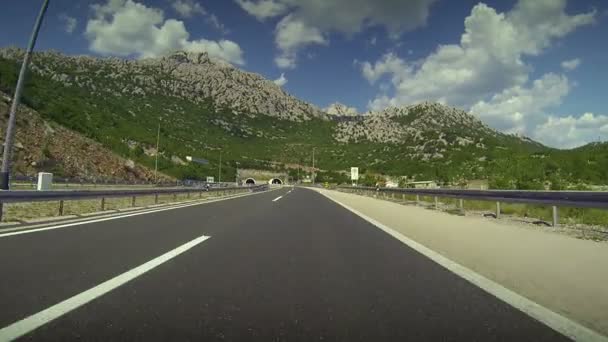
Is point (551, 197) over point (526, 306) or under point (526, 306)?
over

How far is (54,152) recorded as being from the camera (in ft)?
155

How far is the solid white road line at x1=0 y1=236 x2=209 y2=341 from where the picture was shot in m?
3.03

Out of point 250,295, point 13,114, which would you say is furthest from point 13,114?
point 250,295

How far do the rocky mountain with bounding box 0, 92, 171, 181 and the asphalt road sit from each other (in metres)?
41.9

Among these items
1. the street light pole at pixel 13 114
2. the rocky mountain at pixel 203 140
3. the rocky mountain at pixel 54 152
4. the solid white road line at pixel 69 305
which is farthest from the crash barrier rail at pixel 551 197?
the rocky mountain at pixel 203 140

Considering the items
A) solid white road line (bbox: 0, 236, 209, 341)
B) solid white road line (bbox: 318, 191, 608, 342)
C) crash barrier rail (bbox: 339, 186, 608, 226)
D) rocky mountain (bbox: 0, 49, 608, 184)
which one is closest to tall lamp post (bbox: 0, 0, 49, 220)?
solid white road line (bbox: 0, 236, 209, 341)

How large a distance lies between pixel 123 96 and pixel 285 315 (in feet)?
579

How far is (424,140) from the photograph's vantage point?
551ft

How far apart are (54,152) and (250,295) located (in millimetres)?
51133

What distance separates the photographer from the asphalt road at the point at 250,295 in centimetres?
314

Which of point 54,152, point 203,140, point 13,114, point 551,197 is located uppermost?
point 203,140

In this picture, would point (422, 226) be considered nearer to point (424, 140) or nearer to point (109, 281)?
point (109, 281)

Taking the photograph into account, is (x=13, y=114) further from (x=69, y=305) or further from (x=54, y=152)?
(x=54, y=152)

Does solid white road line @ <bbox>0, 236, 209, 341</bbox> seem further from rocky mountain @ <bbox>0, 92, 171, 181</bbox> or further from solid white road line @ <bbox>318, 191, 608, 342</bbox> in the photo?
rocky mountain @ <bbox>0, 92, 171, 181</bbox>
